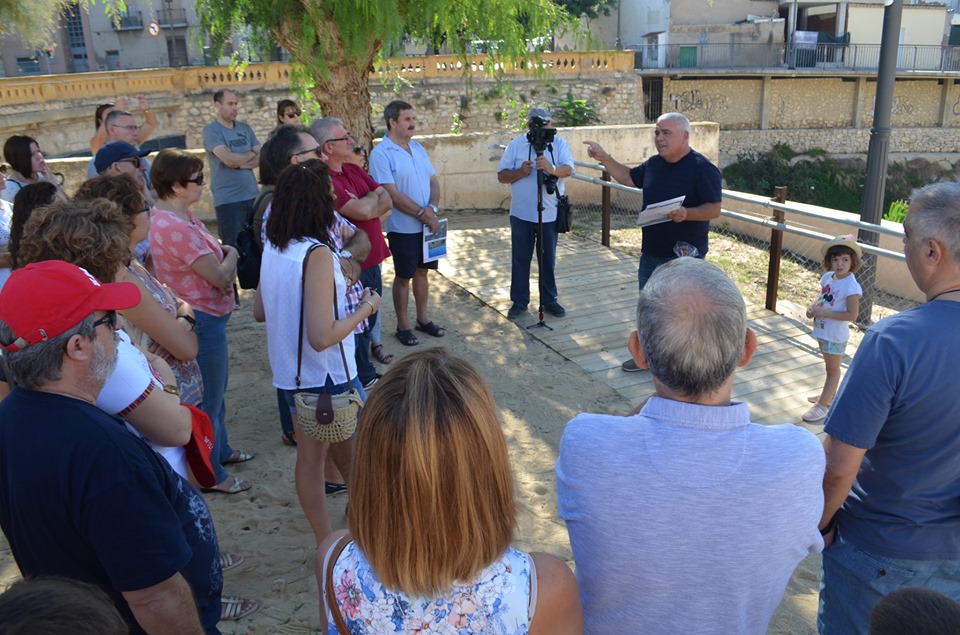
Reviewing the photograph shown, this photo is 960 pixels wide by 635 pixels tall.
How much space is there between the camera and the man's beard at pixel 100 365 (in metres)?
1.74

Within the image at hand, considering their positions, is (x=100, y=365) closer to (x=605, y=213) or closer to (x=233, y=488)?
(x=233, y=488)

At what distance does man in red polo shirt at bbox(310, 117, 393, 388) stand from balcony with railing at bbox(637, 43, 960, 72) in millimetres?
30729

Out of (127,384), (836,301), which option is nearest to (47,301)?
(127,384)

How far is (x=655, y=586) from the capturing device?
1.53 meters

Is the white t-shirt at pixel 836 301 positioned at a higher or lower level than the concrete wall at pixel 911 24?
lower

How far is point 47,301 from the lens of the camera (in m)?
1.68

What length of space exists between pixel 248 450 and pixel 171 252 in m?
1.44

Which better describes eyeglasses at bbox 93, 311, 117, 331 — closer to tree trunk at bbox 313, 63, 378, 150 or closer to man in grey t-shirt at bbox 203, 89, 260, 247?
man in grey t-shirt at bbox 203, 89, 260, 247

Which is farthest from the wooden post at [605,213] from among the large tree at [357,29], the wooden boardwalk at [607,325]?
the large tree at [357,29]

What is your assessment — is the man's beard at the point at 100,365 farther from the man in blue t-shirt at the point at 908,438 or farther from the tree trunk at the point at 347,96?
the tree trunk at the point at 347,96

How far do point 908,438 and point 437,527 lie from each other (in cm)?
131

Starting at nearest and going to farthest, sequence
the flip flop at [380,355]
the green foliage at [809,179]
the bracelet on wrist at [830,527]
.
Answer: the bracelet on wrist at [830,527]
the flip flop at [380,355]
the green foliage at [809,179]

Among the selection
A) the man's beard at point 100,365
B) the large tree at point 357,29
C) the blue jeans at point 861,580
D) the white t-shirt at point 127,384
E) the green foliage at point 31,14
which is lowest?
the blue jeans at point 861,580

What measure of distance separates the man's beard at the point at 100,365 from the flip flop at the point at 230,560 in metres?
1.73
